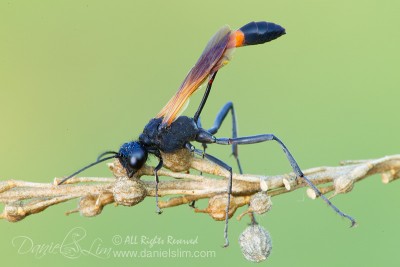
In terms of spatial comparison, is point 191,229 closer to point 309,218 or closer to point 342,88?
point 309,218

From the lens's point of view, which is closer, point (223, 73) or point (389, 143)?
point (389, 143)

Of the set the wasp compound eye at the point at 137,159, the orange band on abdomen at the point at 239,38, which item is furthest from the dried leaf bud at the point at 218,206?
the orange band on abdomen at the point at 239,38

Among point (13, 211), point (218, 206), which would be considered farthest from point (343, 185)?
point (13, 211)

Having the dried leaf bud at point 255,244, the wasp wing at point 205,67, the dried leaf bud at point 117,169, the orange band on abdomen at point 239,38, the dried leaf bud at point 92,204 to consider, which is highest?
the orange band on abdomen at point 239,38

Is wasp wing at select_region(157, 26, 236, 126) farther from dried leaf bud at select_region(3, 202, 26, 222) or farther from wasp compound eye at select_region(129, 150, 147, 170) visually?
dried leaf bud at select_region(3, 202, 26, 222)

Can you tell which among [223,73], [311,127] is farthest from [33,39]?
[311,127]

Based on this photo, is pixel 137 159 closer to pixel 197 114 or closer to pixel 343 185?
pixel 197 114

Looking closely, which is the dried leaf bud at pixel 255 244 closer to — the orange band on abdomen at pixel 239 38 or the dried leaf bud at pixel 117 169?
the dried leaf bud at pixel 117 169
